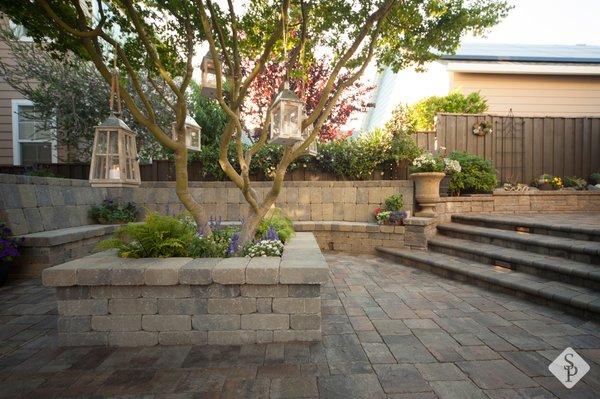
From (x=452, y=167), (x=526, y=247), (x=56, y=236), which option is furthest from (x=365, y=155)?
(x=56, y=236)

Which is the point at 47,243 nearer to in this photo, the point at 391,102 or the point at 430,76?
the point at 430,76

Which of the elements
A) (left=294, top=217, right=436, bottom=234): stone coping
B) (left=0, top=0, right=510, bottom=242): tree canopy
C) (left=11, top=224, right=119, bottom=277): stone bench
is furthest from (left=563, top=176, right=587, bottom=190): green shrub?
(left=11, top=224, right=119, bottom=277): stone bench

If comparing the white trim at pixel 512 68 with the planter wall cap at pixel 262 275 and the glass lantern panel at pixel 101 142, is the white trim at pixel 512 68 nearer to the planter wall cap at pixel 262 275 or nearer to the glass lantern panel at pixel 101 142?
the planter wall cap at pixel 262 275

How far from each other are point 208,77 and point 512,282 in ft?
16.6

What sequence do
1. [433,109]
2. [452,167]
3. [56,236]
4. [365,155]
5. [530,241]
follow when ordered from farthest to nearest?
1. [433,109]
2. [365,155]
3. [452,167]
4. [56,236]
5. [530,241]

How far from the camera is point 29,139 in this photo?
32.0 ft

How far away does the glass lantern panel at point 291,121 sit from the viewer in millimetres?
3336

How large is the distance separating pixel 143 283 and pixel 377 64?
5.38m

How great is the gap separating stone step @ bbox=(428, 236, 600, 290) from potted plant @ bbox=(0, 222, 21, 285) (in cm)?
773

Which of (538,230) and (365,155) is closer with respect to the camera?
(538,230)

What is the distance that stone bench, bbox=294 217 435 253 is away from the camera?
6.94 meters

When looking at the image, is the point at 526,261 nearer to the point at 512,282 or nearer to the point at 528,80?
the point at 512,282

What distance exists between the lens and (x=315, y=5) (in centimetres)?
481

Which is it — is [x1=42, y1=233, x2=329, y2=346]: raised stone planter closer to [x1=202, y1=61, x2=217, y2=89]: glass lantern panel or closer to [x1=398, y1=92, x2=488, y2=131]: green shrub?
[x1=202, y1=61, x2=217, y2=89]: glass lantern panel
